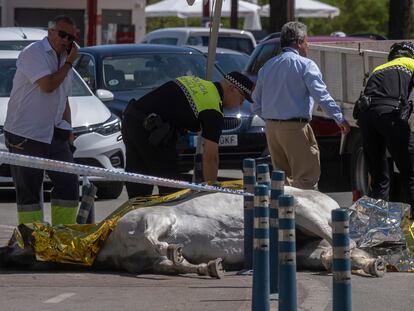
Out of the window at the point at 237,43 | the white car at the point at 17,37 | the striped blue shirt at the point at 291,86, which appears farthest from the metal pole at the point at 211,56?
the window at the point at 237,43

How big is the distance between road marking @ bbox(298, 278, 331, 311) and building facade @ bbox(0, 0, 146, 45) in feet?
88.3

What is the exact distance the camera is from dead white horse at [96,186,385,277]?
858cm

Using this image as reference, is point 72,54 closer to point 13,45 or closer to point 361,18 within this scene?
point 13,45

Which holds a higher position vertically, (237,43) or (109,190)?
(237,43)

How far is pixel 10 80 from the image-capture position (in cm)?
1398

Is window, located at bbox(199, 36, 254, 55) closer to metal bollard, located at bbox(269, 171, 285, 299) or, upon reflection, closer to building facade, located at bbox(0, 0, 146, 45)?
building facade, located at bbox(0, 0, 146, 45)

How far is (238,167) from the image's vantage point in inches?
603

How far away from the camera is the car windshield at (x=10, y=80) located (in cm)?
1389

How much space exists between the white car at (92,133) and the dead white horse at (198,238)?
436 cm

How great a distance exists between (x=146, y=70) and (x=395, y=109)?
5583 millimetres

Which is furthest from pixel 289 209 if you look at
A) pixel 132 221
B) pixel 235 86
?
pixel 235 86

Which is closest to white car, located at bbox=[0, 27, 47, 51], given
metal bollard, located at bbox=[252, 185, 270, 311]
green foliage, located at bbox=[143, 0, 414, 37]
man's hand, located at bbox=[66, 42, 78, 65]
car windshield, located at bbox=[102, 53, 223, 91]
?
car windshield, located at bbox=[102, 53, 223, 91]

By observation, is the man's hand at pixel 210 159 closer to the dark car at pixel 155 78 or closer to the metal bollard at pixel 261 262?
the metal bollard at pixel 261 262

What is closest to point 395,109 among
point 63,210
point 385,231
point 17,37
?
point 385,231
